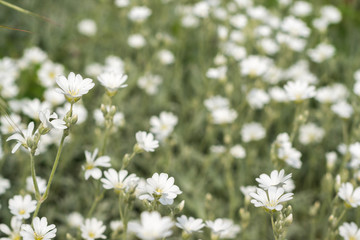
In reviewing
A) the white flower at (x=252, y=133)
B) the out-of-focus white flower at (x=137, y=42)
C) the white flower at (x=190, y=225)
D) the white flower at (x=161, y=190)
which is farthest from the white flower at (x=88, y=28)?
the white flower at (x=190, y=225)

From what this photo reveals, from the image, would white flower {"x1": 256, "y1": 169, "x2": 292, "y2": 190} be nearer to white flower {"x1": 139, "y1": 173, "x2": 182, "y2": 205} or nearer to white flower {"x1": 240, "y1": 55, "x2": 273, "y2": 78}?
white flower {"x1": 139, "y1": 173, "x2": 182, "y2": 205}

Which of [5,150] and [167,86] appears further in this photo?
[167,86]

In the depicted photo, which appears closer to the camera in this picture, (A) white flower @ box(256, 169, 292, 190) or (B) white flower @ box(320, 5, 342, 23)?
(A) white flower @ box(256, 169, 292, 190)

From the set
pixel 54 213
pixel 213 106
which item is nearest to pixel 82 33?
pixel 213 106

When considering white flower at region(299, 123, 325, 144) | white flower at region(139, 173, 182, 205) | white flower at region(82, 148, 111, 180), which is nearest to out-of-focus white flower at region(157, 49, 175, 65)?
white flower at region(299, 123, 325, 144)

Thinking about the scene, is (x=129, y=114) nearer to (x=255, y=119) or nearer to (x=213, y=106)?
(x=213, y=106)

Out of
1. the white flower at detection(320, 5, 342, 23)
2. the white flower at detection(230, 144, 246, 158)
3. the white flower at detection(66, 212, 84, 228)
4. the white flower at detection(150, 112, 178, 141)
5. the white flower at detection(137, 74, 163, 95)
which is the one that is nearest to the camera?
the white flower at detection(66, 212, 84, 228)
